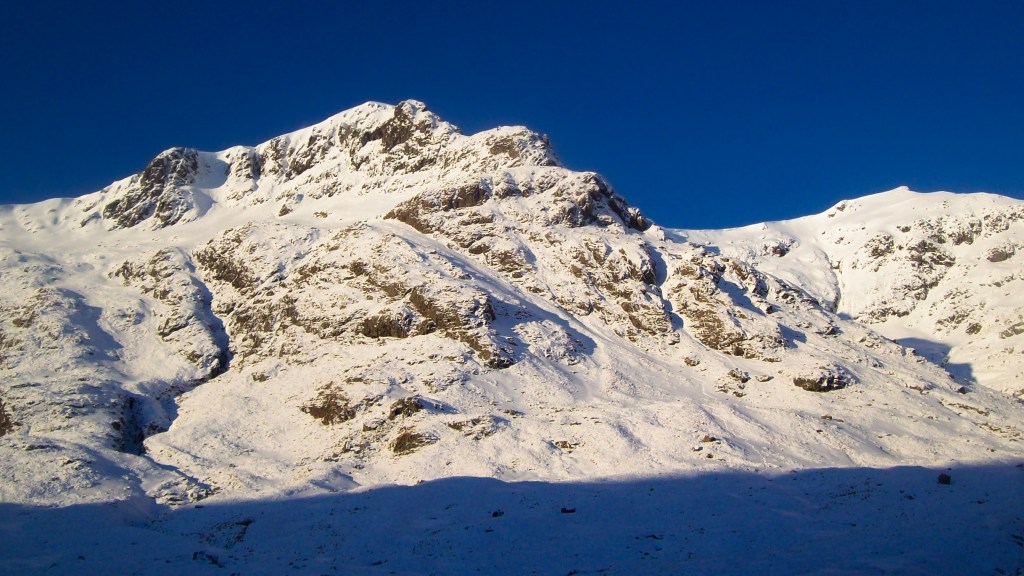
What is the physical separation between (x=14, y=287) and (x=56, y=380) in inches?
1226

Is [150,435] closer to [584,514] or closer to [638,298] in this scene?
[584,514]

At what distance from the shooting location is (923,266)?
124 meters

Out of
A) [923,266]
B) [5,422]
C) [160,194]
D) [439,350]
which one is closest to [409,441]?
[439,350]

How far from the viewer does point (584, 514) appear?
32.2m

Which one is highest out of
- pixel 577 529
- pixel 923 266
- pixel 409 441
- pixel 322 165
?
pixel 322 165

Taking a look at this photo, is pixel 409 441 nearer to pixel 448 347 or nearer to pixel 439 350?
pixel 439 350

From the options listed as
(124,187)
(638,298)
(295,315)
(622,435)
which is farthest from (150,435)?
(124,187)

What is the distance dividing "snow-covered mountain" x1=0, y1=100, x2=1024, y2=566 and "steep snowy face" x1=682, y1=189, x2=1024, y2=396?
720mm

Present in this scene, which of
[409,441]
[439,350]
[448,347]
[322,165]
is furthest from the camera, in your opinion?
[322,165]

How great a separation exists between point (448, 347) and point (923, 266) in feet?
351

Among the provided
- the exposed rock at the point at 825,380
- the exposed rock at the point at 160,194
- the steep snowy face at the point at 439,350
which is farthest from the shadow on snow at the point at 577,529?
the exposed rock at the point at 160,194

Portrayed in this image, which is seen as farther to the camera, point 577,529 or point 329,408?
point 329,408

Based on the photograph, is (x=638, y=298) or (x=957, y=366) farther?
(x=957, y=366)

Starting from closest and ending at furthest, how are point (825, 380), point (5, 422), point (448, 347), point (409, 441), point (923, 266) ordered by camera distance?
point (409, 441)
point (5, 422)
point (825, 380)
point (448, 347)
point (923, 266)
